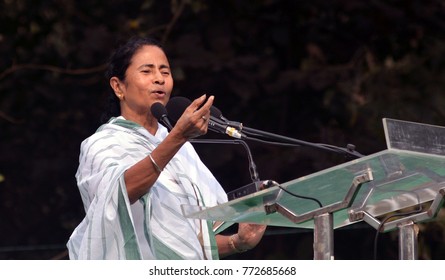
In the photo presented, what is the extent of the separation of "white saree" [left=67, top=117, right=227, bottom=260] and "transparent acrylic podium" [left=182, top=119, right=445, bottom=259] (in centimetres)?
24

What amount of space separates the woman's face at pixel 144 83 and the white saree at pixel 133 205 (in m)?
0.07

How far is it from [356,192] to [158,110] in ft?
2.56

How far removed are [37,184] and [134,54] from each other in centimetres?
378

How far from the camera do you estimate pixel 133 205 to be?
3660mm

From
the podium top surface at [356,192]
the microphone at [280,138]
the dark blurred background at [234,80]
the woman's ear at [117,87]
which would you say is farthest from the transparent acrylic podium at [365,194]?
the dark blurred background at [234,80]

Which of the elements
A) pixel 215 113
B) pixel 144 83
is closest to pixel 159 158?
pixel 215 113

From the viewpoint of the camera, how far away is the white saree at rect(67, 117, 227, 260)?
3561mm

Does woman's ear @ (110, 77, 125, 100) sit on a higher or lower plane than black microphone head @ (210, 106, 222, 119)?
higher

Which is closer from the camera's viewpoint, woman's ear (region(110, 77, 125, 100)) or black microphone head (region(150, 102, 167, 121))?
black microphone head (region(150, 102, 167, 121))

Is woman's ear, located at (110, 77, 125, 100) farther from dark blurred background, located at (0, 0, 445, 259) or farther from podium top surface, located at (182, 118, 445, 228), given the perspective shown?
dark blurred background, located at (0, 0, 445, 259)

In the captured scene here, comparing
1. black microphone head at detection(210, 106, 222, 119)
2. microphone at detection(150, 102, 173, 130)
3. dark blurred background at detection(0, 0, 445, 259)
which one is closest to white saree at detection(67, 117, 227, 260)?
microphone at detection(150, 102, 173, 130)

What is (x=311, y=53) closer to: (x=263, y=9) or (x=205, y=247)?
(x=263, y=9)
